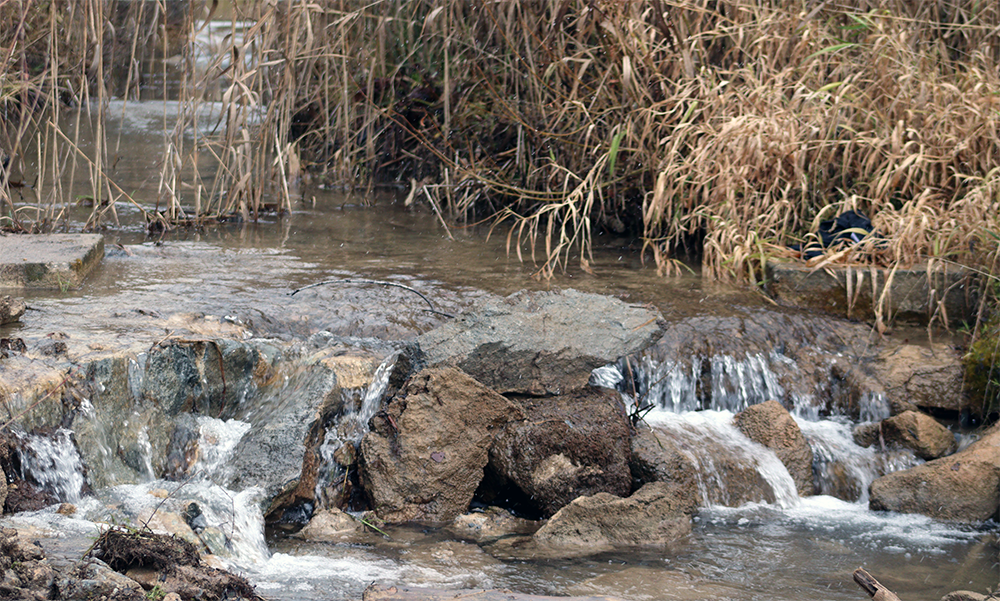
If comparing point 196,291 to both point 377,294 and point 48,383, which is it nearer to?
point 377,294

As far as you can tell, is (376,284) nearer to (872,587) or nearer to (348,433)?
(348,433)

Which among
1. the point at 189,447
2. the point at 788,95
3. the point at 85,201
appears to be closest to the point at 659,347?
the point at 189,447

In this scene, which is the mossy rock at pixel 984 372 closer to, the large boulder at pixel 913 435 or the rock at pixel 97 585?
the large boulder at pixel 913 435

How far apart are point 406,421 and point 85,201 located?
438 cm

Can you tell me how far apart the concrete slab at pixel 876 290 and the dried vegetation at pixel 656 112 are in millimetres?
144

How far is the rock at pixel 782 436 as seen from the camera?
426 cm

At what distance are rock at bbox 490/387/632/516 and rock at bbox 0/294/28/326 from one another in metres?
2.09

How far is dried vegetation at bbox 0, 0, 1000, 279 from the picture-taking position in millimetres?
5543

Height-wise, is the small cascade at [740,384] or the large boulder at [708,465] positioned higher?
the small cascade at [740,384]

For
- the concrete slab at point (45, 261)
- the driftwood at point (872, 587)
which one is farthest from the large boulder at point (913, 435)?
the concrete slab at point (45, 261)

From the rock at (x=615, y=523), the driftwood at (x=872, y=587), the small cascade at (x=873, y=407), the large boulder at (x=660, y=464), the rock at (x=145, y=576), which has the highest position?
the driftwood at (x=872, y=587)

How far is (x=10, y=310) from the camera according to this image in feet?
12.9

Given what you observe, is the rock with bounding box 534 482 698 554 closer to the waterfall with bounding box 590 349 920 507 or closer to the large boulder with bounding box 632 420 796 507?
the large boulder with bounding box 632 420 796 507

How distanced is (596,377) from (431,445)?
1125mm
